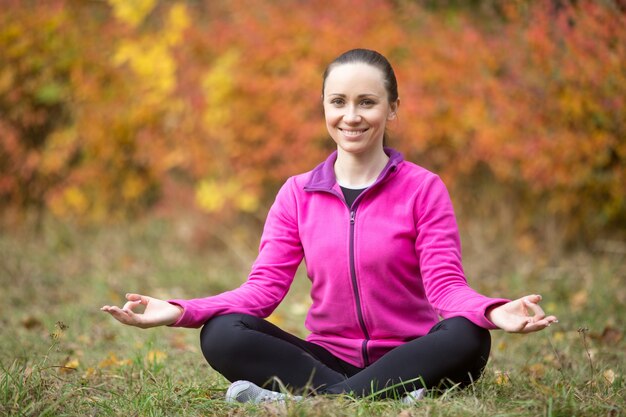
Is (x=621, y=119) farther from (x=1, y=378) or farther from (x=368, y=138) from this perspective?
(x=1, y=378)

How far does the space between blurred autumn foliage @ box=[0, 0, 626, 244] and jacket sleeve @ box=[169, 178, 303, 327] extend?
2.91 meters

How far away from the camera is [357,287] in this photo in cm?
313

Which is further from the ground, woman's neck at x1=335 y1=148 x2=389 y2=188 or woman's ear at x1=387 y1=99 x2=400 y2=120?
woman's ear at x1=387 y1=99 x2=400 y2=120

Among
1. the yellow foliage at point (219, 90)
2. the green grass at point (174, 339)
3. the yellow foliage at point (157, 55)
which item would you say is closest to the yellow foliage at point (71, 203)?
the green grass at point (174, 339)

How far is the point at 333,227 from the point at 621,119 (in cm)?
325

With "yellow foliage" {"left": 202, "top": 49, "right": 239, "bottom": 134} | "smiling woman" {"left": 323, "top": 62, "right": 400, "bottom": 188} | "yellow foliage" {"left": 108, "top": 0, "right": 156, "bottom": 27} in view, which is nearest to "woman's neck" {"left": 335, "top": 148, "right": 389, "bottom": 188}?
"smiling woman" {"left": 323, "top": 62, "right": 400, "bottom": 188}

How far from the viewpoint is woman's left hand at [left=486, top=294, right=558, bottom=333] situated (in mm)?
2602

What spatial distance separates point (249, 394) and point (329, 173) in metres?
0.94

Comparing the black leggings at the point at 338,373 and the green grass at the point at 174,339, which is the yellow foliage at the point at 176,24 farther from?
the black leggings at the point at 338,373

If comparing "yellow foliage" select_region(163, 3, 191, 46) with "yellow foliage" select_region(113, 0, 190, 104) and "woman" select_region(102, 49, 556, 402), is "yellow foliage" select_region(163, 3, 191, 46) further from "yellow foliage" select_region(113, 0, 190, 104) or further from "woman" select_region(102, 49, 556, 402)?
"woman" select_region(102, 49, 556, 402)

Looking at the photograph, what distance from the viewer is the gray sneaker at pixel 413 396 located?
280cm

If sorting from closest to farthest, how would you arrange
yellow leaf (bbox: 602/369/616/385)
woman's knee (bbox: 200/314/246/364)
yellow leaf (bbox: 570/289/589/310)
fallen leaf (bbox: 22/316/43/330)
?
woman's knee (bbox: 200/314/246/364), yellow leaf (bbox: 602/369/616/385), fallen leaf (bbox: 22/316/43/330), yellow leaf (bbox: 570/289/589/310)

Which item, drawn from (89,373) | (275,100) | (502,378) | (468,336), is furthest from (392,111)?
(275,100)

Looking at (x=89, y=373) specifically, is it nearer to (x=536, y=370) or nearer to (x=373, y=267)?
(x=373, y=267)
